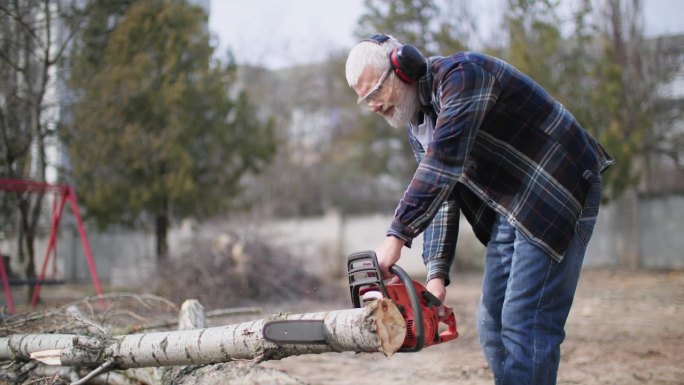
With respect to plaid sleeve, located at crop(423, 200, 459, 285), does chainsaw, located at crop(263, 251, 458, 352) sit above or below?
below

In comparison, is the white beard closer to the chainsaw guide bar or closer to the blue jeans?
the blue jeans

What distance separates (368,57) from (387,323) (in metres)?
0.90

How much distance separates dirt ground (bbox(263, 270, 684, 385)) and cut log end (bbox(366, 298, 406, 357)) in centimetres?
137

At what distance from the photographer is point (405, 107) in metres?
2.38

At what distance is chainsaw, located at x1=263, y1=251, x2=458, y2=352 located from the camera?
2078 millimetres

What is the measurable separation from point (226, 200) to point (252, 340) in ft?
38.4

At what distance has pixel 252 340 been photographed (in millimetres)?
2373

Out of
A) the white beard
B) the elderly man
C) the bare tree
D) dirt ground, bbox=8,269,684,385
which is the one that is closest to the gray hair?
the elderly man

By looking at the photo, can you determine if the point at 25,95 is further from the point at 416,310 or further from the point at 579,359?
the point at 416,310

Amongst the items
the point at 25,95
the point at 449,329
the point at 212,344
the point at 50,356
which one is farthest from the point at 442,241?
the point at 25,95

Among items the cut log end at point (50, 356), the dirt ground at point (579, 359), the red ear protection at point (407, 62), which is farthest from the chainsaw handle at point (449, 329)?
the cut log end at point (50, 356)

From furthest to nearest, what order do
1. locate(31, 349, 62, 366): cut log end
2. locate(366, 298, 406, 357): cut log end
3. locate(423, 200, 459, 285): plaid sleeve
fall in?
locate(31, 349, 62, 366): cut log end < locate(423, 200, 459, 285): plaid sleeve < locate(366, 298, 406, 357): cut log end

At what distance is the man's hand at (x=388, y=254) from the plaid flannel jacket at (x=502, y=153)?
0.03 metres

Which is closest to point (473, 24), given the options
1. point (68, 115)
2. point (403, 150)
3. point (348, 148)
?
point (403, 150)
